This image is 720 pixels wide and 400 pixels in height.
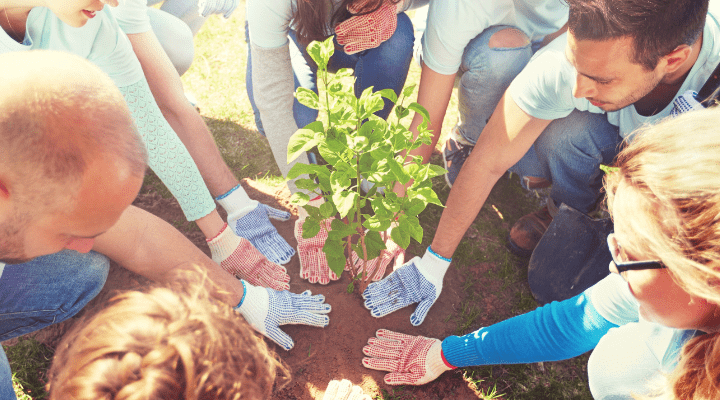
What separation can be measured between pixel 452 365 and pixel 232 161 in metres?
1.85

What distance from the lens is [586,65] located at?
1.54 meters

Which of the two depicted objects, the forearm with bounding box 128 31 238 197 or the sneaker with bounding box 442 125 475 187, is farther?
the sneaker with bounding box 442 125 475 187

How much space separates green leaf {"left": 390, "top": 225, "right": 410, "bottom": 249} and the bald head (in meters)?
0.85

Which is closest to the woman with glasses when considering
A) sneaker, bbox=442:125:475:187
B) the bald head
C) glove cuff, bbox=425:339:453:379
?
glove cuff, bbox=425:339:453:379

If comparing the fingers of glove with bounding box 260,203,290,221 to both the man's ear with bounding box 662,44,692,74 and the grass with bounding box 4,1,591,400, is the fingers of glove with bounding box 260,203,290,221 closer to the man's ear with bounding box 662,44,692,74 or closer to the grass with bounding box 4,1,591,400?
the grass with bounding box 4,1,591,400

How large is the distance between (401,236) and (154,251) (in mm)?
1041

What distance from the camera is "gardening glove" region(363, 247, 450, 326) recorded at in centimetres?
210

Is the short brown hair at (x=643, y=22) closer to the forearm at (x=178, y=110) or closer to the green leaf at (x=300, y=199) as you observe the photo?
the green leaf at (x=300, y=199)

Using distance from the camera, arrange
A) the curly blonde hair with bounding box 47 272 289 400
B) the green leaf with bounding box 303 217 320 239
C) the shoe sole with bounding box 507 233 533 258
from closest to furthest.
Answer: the curly blonde hair with bounding box 47 272 289 400, the green leaf with bounding box 303 217 320 239, the shoe sole with bounding box 507 233 533 258

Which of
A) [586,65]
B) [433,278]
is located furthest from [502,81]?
[433,278]

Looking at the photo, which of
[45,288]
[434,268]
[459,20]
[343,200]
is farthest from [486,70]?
[45,288]

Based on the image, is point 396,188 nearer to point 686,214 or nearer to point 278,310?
point 278,310

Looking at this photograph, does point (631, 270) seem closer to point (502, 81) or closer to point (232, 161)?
point (502, 81)

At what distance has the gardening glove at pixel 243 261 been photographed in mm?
2129
